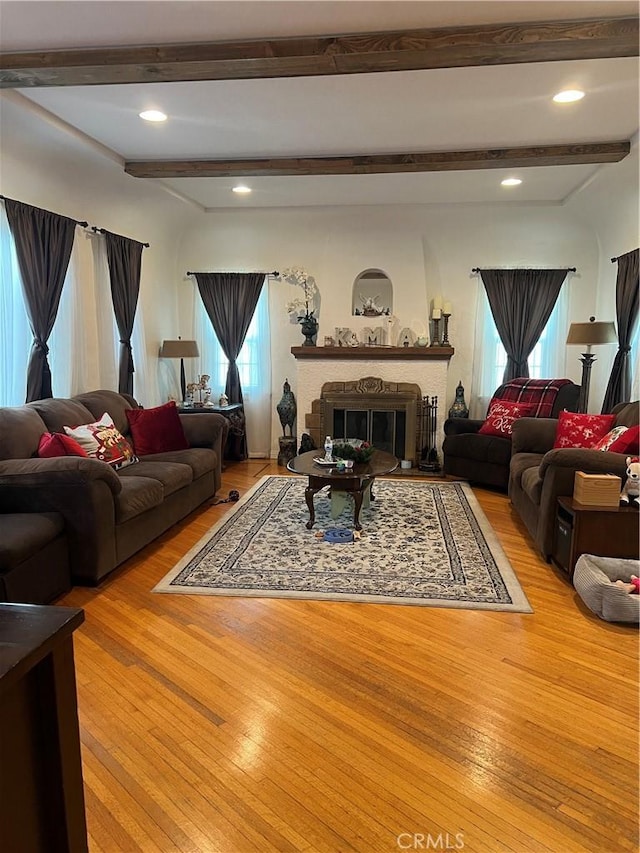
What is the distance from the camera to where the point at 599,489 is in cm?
300

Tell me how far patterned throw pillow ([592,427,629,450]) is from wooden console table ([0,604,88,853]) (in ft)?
11.1

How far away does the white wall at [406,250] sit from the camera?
5.90 m

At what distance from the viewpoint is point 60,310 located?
14.2 feet

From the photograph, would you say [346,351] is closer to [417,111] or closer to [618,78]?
[417,111]

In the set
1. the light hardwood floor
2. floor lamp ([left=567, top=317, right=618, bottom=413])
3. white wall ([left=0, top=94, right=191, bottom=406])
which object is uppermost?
white wall ([left=0, top=94, right=191, bottom=406])

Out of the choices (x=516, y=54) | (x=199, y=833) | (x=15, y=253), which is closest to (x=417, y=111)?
(x=516, y=54)

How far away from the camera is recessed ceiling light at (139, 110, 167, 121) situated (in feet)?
11.2

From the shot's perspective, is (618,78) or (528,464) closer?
(618,78)

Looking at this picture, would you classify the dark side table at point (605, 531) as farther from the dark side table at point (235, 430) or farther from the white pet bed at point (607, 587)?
the dark side table at point (235, 430)

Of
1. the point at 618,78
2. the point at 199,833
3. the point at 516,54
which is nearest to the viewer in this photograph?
the point at 199,833

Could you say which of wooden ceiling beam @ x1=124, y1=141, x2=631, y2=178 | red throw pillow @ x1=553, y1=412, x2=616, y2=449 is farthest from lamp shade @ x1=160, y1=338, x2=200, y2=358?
red throw pillow @ x1=553, y1=412, x2=616, y2=449

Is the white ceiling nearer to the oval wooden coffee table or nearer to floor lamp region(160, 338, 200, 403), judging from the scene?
floor lamp region(160, 338, 200, 403)

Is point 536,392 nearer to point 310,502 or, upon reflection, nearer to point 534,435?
point 534,435

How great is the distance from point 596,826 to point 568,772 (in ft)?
0.64
